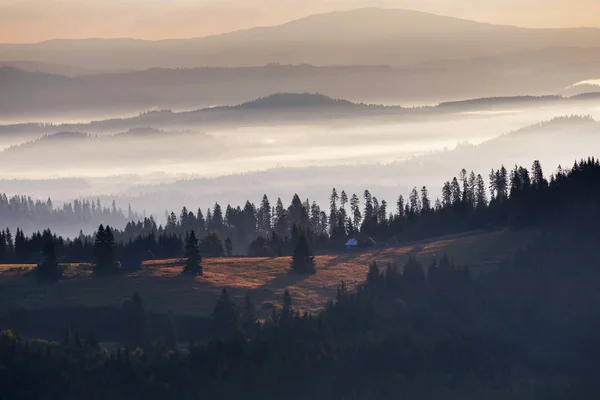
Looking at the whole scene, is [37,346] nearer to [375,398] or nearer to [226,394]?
[226,394]

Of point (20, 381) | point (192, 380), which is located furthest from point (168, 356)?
point (20, 381)

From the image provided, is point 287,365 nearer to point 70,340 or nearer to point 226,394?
point 226,394

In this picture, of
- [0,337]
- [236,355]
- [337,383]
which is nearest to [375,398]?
[337,383]

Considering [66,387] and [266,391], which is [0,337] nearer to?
[66,387]

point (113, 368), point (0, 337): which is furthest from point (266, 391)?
point (0, 337)

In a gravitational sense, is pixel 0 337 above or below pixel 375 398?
above

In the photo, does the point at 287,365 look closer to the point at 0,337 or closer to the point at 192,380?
the point at 192,380
